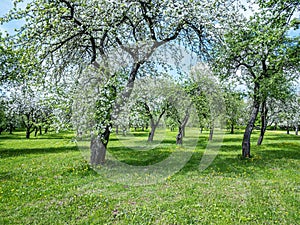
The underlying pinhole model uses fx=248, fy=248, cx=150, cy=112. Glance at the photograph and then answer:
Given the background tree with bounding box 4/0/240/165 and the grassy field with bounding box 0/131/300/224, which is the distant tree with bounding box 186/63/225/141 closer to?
the background tree with bounding box 4/0/240/165

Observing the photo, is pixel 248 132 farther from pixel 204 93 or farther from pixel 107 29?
pixel 107 29

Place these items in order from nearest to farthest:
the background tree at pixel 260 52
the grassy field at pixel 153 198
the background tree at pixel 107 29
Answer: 1. the grassy field at pixel 153 198
2. the background tree at pixel 260 52
3. the background tree at pixel 107 29

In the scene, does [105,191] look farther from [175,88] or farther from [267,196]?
[175,88]

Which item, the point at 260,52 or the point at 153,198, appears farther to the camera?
the point at 260,52

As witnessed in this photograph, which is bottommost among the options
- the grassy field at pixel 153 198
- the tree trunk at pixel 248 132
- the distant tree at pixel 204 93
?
the grassy field at pixel 153 198

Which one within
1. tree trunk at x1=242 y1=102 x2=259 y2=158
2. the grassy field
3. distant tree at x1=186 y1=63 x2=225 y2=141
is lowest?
the grassy field

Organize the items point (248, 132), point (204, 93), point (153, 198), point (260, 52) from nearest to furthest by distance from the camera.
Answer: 1. point (153, 198)
2. point (260, 52)
3. point (248, 132)
4. point (204, 93)

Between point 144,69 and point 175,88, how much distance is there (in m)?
9.42

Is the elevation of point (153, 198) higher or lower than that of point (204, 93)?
lower

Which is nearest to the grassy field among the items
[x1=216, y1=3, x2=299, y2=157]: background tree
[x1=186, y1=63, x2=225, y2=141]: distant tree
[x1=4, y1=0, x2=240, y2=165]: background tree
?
[x1=4, y1=0, x2=240, y2=165]: background tree

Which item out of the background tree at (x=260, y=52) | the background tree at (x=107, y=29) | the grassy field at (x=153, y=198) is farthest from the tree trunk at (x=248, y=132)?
the background tree at (x=107, y=29)

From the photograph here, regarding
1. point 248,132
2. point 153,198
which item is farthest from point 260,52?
point 153,198

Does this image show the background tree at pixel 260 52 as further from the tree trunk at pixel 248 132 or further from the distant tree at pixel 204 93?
the distant tree at pixel 204 93

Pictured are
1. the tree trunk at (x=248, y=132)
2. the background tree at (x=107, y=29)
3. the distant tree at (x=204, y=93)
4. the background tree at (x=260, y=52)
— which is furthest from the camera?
the distant tree at (x=204, y=93)
